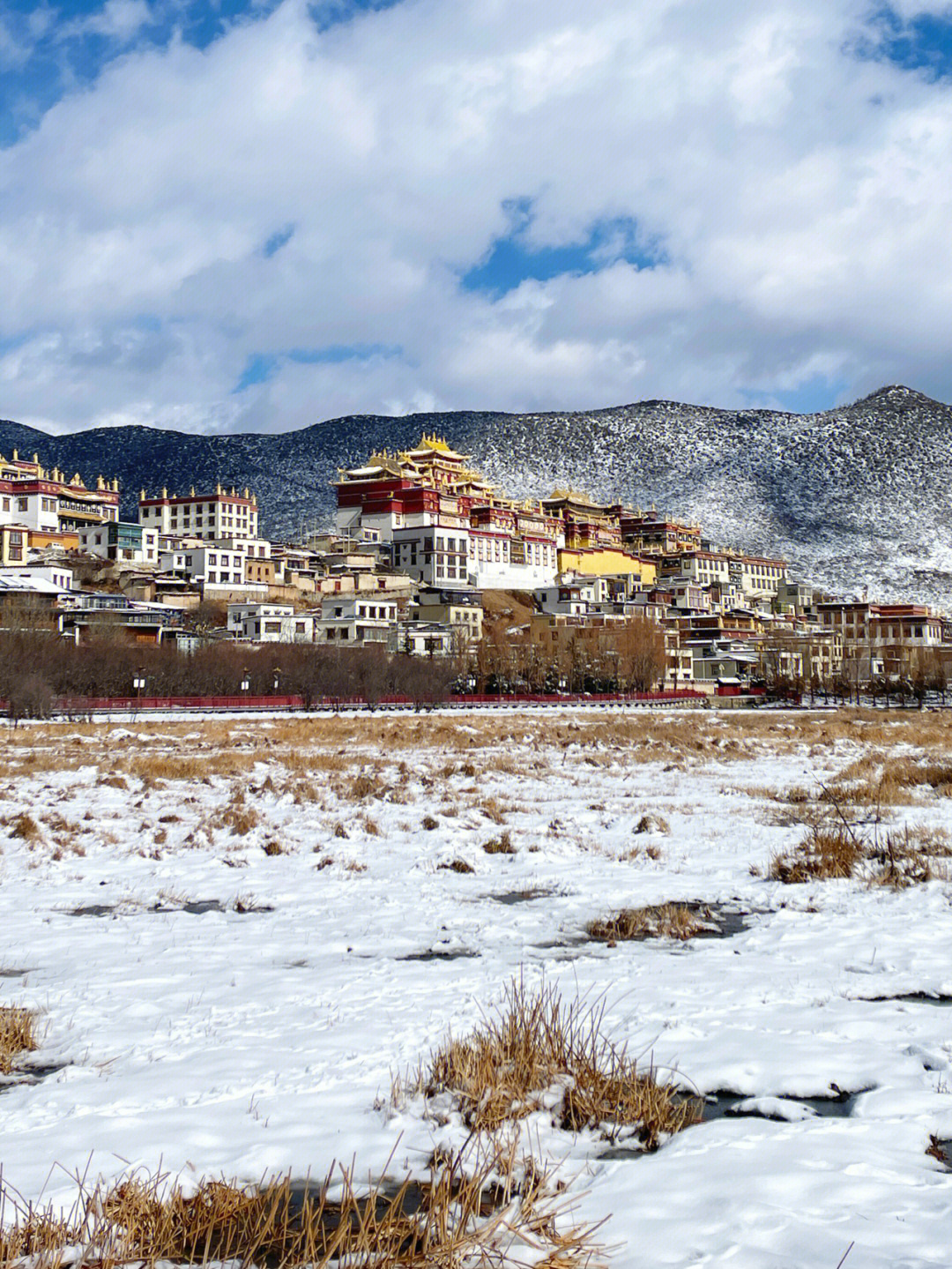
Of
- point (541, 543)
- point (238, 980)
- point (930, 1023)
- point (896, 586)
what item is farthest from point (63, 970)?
point (896, 586)

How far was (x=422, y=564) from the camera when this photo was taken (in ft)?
415

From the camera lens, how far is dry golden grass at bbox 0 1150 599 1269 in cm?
378

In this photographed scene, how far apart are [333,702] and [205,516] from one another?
7563 cm

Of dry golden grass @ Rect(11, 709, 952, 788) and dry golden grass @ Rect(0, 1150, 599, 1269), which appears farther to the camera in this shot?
dry golden grass @ Rect(11, 709, 952, 788)

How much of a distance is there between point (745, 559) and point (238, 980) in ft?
543

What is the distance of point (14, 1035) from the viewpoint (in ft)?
20.8

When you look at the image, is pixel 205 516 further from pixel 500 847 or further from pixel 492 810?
pixel 500 847

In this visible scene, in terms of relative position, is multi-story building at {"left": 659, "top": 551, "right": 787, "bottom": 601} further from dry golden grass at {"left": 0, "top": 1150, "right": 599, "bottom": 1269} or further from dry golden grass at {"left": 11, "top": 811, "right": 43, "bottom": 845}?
dry golden grass at {"left": 0, "top": 1150, "right": 599, "bottom": 1269}

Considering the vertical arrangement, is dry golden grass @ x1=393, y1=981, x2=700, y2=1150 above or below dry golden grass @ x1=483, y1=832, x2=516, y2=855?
above

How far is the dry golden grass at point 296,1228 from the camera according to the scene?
378 centimetres

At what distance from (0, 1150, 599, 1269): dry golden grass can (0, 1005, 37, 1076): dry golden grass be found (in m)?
1.97

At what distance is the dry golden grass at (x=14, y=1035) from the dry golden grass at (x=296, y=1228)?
77.7 inches

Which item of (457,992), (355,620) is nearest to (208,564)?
(355,620)

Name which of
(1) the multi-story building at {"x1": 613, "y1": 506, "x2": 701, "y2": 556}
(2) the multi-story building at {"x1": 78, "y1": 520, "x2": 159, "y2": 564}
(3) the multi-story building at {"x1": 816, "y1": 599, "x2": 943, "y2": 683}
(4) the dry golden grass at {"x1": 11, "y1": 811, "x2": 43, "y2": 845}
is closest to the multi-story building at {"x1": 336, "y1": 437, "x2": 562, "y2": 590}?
(1) the multi-story building at {"x1": 613, "y1": 506, "x2": 701, "y2": 556}
